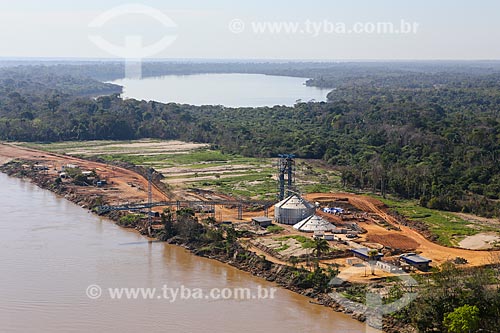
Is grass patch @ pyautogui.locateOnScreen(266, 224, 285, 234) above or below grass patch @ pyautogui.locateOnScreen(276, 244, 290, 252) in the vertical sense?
above

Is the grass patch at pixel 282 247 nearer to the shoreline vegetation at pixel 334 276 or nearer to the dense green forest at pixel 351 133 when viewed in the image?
the shoreline vegetation at pixel 334 276

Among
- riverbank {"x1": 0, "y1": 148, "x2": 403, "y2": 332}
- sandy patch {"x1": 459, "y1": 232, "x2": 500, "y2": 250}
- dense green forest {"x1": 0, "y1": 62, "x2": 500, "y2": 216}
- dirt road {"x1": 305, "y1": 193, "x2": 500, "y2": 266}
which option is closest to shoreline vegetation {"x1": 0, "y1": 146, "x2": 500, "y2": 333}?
riverbank {"x1": 0, "y1": 148, "x2": 403, "y2": 332}

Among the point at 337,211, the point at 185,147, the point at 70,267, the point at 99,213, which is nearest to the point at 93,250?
the point at 70,267

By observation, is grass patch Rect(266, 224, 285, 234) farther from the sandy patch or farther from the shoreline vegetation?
the sandy patch

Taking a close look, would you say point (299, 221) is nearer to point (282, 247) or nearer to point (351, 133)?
point (282, 247)

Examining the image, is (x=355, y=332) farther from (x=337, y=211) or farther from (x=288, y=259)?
(x=337, y=211)

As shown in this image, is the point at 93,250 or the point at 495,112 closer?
the point at 93,250
